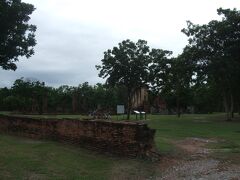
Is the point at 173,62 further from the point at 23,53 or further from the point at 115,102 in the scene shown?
the point at 115,102

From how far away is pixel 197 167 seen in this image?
13.1 meters

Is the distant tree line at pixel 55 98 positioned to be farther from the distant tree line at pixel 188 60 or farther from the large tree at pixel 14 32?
the large tree at pixel 14 32

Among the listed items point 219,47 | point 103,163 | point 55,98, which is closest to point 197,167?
point 103,163

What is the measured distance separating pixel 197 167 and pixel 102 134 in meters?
3.46

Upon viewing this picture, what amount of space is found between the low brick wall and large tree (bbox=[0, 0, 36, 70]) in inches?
349

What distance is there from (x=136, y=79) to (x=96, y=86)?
120 feet

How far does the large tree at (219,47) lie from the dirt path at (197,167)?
22943 millimetres

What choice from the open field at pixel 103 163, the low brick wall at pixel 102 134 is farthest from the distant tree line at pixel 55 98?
the open field at pixel 103 163

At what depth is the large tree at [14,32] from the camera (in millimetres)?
25984

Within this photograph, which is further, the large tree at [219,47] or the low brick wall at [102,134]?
the large tree at [219,47]

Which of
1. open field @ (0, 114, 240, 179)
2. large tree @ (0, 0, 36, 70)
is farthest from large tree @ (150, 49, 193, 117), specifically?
open field @ (0, 114, 240, 179)

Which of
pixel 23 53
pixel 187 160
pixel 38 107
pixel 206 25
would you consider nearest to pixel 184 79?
pixel 206 25

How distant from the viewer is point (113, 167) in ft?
41.9

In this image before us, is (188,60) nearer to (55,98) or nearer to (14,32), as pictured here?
(14,32)
